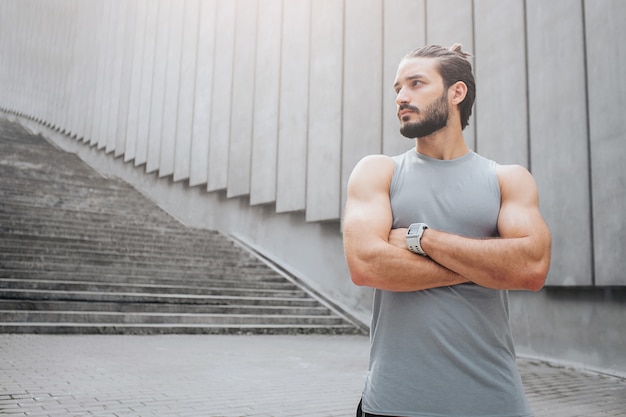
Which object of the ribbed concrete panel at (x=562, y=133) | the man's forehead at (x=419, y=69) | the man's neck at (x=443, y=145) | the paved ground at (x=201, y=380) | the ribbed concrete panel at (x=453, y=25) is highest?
the ribbed concrete panel at (x=453, y=25)

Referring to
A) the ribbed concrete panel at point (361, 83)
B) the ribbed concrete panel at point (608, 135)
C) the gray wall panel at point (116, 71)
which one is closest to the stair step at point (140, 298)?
the ribbed concrete panel at point (361, 83)

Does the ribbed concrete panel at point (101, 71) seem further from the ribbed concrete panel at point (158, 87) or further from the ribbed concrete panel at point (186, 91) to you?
the ribbed concrete panel at point (186, 91)

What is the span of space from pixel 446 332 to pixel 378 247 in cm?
25

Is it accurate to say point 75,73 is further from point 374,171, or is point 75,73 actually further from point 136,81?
point 374,171

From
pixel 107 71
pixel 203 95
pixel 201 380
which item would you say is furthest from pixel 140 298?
pixel 107 71

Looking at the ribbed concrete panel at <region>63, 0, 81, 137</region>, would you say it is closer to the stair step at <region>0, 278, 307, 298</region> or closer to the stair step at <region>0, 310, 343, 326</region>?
the stair step at <region>0, 278, 307, 298</region>

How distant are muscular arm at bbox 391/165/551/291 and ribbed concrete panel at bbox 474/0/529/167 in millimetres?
6781

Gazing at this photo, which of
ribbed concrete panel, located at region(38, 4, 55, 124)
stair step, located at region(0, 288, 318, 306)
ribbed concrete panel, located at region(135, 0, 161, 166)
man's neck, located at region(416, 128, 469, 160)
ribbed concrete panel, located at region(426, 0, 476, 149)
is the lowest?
stair step, located at region(0, 288, 318, 306)

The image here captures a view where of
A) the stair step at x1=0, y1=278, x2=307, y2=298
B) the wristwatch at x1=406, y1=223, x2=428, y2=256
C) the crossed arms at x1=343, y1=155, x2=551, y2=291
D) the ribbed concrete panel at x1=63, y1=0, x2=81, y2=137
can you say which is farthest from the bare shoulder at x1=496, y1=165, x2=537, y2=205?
the ribbed concrete panel at x1=63, y1=0, x2=81, y2=137

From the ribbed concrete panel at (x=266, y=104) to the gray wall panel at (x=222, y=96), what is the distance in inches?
51.3

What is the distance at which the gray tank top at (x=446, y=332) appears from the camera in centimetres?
123

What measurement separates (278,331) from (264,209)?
5.36 metres

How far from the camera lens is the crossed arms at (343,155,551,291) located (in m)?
1.29

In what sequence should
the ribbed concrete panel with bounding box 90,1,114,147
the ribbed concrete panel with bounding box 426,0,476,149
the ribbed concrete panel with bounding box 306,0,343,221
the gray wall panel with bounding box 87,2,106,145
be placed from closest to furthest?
the ribbed concrete panel with bounding box 426,0,476,149 < the ribbed concrete panel with bounding box 306,0,343,221 < the ribbed concrete panel with bounding box 90,1,114,147 < the gray wall panel with bounding box 87,2,106,145
